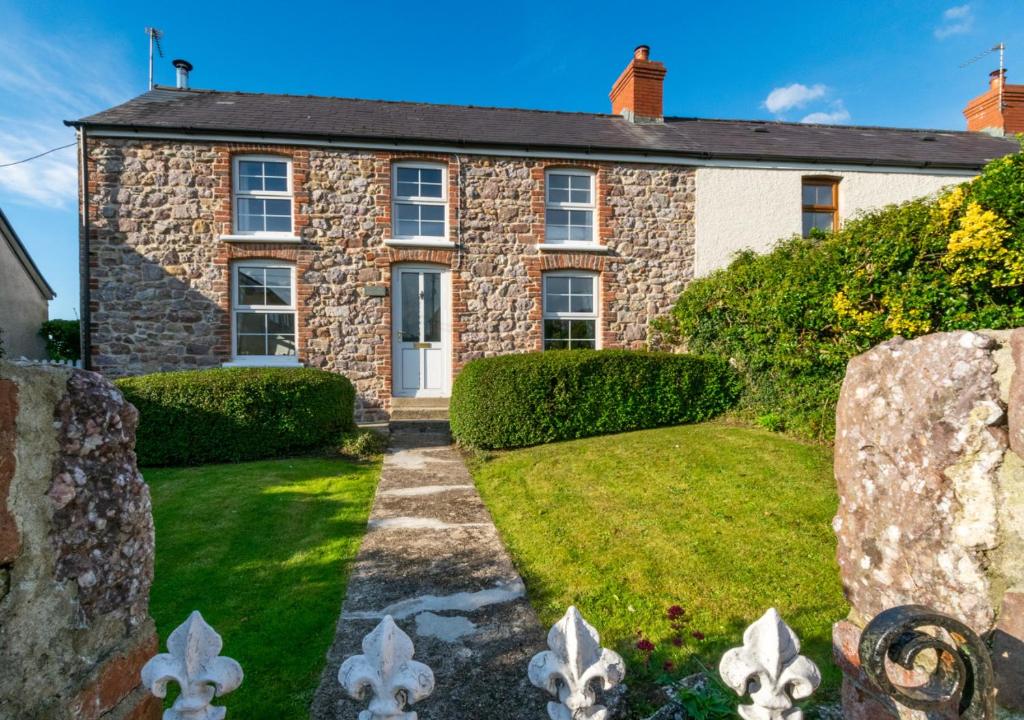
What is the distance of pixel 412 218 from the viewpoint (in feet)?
35.4

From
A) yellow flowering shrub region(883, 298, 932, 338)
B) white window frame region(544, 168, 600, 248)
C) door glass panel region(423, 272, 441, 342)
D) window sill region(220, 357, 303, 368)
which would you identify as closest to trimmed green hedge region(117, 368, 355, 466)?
window sill region(220, 357, 303, 368)

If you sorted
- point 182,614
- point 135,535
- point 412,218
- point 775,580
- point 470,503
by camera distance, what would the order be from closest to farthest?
point 135,535
point 182,614
point 775,580
point 470,503
point 412,218

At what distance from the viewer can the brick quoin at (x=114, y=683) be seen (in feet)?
4.23

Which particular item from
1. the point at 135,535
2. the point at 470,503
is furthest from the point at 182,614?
the point at 470,503

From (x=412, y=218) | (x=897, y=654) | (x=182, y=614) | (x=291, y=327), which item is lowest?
(x=182, y=614)

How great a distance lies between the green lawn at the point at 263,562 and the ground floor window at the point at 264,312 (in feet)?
12.7

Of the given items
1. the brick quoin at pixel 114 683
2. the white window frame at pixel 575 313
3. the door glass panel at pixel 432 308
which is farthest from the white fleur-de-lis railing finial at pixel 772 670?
the door glass panel at pixel 432 308

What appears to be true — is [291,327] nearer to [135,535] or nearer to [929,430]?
[135,535]

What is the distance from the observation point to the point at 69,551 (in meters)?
1.26

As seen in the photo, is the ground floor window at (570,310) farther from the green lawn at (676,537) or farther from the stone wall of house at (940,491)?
the stone wall of house at (940,491)

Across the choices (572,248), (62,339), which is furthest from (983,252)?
(62,339)

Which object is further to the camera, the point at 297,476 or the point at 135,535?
the point at 297,476

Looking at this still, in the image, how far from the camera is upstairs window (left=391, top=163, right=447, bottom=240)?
10.7m

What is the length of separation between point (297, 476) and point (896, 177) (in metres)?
14.1
